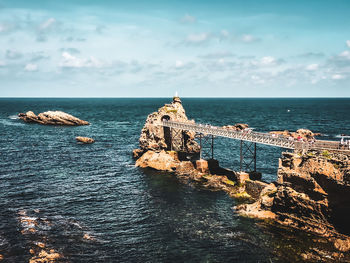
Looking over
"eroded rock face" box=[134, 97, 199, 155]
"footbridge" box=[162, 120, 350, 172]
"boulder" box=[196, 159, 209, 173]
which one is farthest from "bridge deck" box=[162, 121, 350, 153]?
"boulder" box=[196, 159, 209, 173]

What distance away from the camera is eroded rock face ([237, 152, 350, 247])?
30.3 meters

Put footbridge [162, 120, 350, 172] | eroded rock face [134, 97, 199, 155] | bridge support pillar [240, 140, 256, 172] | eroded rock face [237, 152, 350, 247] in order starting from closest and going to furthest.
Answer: eroded rock face [237, 152, 350, 247] → footbridge [162, 120, 350, 172] → bridge support pillar [240, 140, 256, 172] → eroded rock face [134, 97, 199, 155]

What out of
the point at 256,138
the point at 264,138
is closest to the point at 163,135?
the point at 256,138

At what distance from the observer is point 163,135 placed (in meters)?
64.4

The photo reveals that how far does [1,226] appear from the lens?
33312mm

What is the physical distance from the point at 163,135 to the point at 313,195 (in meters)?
36.9

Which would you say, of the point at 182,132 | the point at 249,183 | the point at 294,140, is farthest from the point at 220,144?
the point at 294,140

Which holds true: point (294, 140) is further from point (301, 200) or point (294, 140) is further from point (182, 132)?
point (182, 132)

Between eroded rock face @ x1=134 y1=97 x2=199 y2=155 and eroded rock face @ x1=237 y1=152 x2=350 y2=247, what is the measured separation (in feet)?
96.3

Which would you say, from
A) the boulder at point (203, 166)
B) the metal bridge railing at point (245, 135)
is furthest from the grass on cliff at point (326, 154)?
the boulder at point (203, 166)

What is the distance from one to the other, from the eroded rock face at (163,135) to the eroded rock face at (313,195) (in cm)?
2936

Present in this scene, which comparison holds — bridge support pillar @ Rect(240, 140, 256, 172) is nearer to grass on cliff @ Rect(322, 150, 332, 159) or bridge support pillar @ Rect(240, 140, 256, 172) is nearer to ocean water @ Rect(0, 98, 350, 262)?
ocean water @ Rect(0, 98, 350, 262)

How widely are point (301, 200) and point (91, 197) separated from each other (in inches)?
1083

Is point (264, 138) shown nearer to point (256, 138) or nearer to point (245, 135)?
point (256, 138)
